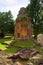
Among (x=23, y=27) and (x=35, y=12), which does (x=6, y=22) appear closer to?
(x=35, y=12)

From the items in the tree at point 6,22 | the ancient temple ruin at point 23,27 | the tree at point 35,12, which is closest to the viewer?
the ancient temple ruin at point 23,27

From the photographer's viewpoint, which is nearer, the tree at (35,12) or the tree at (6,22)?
the tree at (35,12)

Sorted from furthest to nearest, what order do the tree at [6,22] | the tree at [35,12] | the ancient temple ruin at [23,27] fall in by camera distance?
the tree at [6,22], the tree at [35,12], the ancient temple ruin at [23,27]

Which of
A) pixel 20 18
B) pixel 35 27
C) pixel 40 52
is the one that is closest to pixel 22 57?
pixel 40 52

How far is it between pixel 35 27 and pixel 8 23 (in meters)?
11.9

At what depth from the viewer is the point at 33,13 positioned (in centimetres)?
6781

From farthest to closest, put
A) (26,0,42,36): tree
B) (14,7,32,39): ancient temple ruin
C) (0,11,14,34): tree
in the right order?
(0,11,14,34): tree, (26,0,42,36): tree, (14,7,32,39): ancient temple ruin

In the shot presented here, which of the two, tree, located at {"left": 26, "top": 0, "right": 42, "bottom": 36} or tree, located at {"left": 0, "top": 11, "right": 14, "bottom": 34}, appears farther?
tree, located at {"left": 0, "top": 11, "right": 14, "bottom": 34}

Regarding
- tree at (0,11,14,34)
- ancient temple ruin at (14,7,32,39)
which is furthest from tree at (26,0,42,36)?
ancient temple ruin at (14,7,32,39)

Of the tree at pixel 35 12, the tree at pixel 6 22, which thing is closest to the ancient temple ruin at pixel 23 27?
the tree at pixel 35 12

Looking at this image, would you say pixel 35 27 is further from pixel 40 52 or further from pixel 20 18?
pixel 40 52

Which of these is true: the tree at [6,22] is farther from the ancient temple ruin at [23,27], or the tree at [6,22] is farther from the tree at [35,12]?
the ancient temple ruin at [23,27]

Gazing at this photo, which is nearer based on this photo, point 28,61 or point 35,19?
point 28,61

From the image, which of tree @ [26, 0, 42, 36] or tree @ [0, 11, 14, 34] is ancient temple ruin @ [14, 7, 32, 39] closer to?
tree @ [26, 0, 42, 36]
